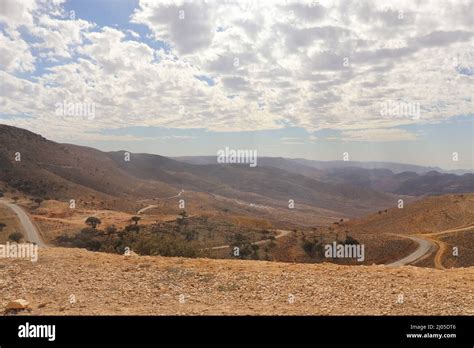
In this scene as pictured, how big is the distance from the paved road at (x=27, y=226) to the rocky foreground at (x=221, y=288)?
90.3 feet

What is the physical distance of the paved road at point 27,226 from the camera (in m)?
39.5

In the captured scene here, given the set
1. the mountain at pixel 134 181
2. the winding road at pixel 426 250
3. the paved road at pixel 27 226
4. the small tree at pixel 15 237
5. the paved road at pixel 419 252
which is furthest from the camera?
the mountain at pixel 134 181

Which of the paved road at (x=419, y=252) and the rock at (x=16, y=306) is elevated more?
the rock at (x=16, y=306)

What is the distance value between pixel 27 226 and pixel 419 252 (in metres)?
39.6

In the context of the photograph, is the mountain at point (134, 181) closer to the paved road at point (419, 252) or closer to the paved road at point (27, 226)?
the paved road at point (27, 226)

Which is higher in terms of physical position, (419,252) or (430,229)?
(430,229)

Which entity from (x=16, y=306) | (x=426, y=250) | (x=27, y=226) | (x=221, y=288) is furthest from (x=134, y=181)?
(x=16, y=306)

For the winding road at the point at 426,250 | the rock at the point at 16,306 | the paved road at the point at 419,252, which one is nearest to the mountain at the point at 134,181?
the winding road at the point at 426,250

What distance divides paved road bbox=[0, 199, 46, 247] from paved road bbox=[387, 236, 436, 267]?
29364mm

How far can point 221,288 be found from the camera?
10.4 m

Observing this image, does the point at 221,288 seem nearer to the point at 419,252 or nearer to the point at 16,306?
the point at 16,306

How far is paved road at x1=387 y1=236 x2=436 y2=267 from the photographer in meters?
32.8
